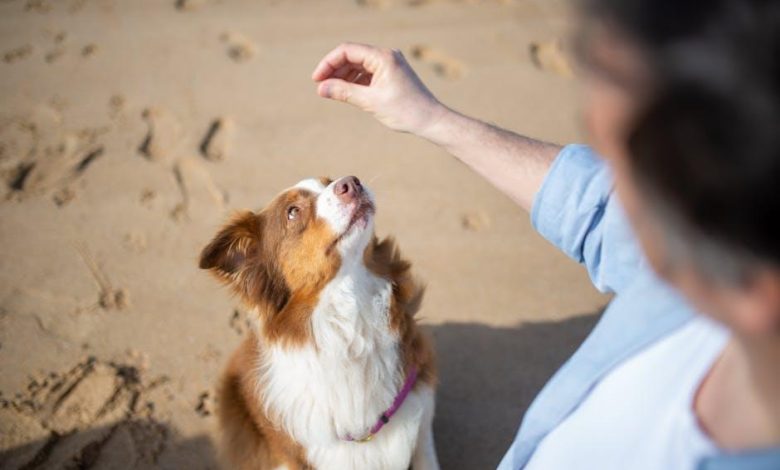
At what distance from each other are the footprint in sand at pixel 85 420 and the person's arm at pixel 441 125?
6.32 feet

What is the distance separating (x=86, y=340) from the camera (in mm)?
3145

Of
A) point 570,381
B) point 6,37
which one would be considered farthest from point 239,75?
point 570,381

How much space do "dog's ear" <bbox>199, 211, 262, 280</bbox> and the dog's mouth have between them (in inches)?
13.3

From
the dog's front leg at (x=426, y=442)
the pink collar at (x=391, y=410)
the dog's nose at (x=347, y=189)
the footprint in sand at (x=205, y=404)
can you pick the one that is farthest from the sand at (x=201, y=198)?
the dog's nose at (x=347, y=189)

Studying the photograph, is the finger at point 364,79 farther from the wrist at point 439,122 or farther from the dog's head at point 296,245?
the dog's head at point 296,245

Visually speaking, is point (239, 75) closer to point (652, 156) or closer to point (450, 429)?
point (450, 429)

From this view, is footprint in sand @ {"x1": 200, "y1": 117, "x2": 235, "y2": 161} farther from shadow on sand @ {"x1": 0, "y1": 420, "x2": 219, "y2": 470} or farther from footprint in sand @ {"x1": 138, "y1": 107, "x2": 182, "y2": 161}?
shadow on sand @ {"x1": 0, "y1": 420, "x2": 219, "y2": 470}

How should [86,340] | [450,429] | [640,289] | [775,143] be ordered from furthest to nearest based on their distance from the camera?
[86,340], [450,429], [640,289], [775,143]

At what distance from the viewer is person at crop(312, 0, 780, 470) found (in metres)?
0.54

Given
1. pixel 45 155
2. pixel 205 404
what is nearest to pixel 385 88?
pixel 205 404

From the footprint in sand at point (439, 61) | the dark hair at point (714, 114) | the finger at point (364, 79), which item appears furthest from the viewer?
the footprint in sand at point (439, 61)

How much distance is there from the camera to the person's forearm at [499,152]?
1.75 metres

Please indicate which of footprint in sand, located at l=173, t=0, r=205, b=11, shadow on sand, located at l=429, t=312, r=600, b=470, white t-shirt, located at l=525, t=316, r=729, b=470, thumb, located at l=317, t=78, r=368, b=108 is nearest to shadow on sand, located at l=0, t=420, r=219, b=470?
shadow on sand, located at l=429, t=312, r=600, b=470

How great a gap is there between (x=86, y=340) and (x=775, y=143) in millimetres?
3349
